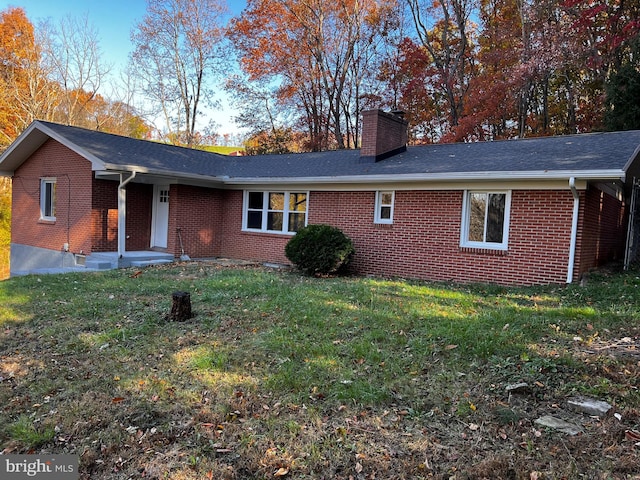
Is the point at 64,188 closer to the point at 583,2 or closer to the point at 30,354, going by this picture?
the point at 30,354

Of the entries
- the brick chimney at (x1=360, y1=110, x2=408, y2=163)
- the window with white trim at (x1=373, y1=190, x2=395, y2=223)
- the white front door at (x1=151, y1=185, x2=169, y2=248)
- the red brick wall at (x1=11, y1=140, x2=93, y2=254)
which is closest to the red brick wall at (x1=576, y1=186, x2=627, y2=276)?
the window with white trim at (x1=373, y1=190, x2=395, y2=223)

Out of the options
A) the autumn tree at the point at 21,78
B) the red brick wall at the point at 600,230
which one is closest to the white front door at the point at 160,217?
the red brick wall at the point at 600,230

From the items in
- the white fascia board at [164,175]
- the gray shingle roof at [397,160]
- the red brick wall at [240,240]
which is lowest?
the red brick wall at [240,240]

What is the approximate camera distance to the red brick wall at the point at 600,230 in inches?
348

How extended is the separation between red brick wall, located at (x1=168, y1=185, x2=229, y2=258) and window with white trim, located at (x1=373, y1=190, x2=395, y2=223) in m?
5.54

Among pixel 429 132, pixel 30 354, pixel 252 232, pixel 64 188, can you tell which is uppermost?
pixel 429 132

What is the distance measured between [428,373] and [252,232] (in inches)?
399

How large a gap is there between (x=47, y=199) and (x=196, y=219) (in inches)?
205

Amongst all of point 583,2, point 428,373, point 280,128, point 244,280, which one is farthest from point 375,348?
point 280,128

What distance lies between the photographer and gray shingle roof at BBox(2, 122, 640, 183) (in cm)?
891

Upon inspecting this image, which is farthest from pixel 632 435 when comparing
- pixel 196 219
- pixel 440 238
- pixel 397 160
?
pixel 196 219

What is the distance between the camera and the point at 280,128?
30.0 m

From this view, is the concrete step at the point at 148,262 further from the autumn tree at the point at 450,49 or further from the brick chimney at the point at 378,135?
the autumn tree at the point at 450,49

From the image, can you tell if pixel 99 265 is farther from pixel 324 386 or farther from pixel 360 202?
pixel 324 386
